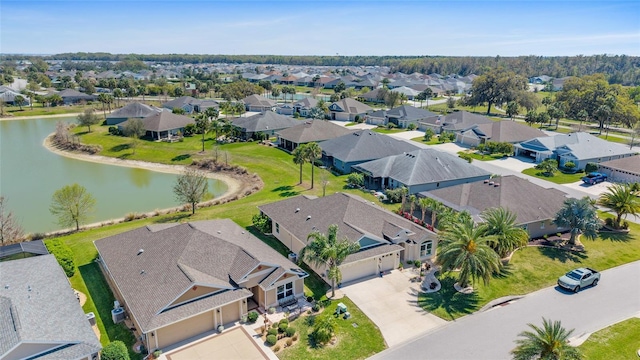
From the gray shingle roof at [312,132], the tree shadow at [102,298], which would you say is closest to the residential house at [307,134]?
the gray shingle roof at [312,132]

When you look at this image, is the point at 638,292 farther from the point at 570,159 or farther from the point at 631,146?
the point at 631,146

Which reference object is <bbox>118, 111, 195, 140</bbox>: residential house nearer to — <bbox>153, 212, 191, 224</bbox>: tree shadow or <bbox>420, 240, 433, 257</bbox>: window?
<bbox>153, 212, 191, 224</bbox>: tree shadow

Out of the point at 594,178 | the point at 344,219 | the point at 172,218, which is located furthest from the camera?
the point at 594,178

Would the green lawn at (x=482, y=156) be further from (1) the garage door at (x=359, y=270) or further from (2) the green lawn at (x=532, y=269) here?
(1) the garage door at (x=359, y=270)

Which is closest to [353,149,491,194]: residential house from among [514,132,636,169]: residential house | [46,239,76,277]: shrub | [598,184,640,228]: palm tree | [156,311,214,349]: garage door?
[598,184,640,228]: palm tree

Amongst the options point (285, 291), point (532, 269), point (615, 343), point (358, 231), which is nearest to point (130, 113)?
point (358, 231)

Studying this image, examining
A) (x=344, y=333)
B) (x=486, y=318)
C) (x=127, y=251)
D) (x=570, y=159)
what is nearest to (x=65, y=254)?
(x=127, y=251)

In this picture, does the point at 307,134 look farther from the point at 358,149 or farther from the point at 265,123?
the point at 358,149
